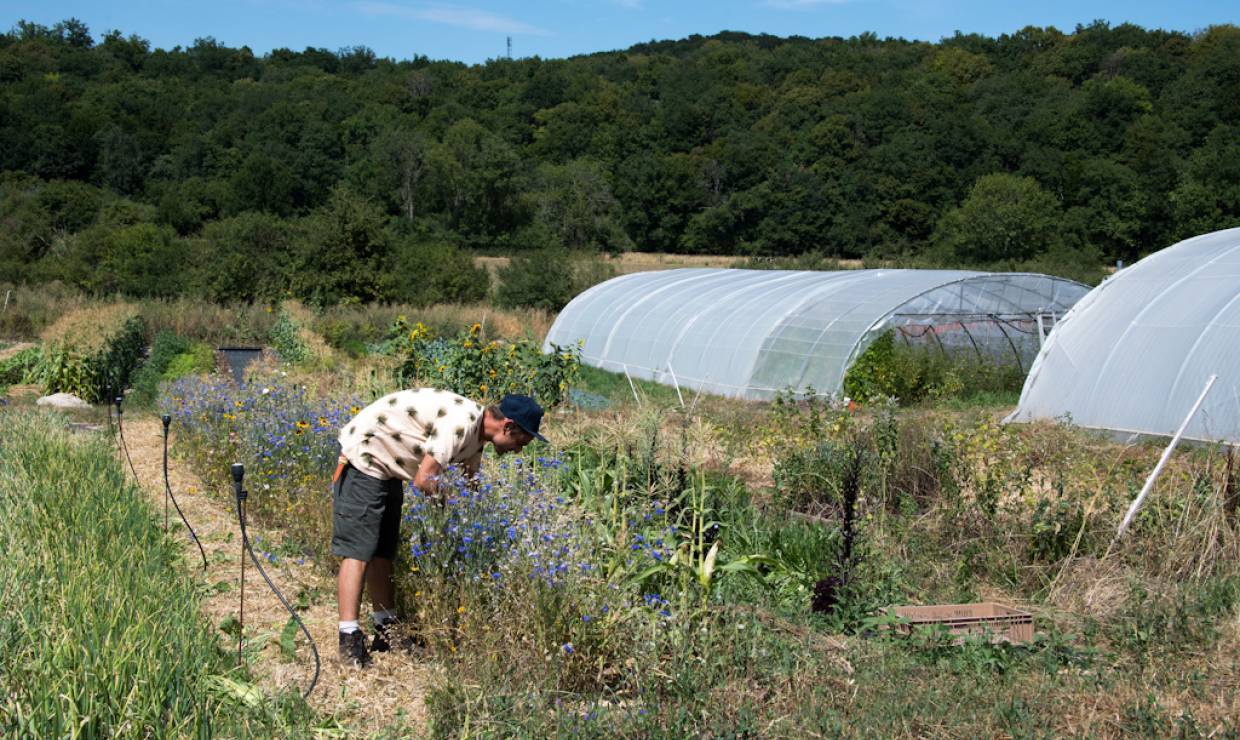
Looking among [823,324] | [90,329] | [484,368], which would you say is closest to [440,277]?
[90,329]

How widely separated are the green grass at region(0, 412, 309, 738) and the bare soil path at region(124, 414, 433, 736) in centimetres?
25

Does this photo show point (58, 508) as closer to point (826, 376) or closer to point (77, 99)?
point (826, 376)

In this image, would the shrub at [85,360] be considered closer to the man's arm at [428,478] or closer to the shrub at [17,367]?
the shrub at [17,367]

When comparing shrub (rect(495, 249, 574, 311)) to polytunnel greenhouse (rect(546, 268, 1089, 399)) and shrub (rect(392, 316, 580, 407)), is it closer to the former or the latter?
polytunnel greenhouse (rect(546, 268, 1089, 399))

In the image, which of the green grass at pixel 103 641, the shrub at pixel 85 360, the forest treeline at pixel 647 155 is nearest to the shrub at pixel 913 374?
the shrub at pixel 85 360

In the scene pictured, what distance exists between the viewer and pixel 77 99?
55938 millimetres

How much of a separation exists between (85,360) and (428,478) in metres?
11.7

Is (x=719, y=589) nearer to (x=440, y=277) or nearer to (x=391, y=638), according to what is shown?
(x=391, y=638)

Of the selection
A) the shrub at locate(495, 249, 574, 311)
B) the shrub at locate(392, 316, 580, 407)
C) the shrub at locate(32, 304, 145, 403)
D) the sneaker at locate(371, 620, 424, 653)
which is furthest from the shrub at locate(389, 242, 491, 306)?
the sneaker at locate(371, 620, 424, 653)

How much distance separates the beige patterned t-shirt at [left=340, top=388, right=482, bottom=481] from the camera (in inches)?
162

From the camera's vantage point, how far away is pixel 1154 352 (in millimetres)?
10812

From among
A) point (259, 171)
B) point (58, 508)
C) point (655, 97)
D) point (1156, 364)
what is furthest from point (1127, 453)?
point (655, 97)

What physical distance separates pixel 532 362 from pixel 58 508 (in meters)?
6.04

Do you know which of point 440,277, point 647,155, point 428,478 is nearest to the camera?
point 428,478
